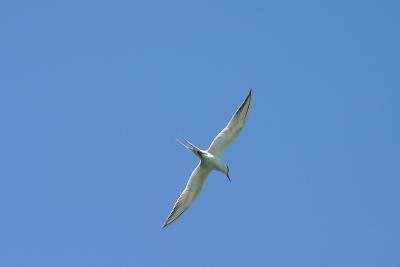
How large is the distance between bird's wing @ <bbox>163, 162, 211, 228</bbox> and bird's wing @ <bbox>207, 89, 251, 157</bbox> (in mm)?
1080

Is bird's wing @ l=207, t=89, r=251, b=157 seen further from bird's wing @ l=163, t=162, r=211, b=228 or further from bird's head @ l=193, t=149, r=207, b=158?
bird's wing @ l=163, t=162, r=211, b=228

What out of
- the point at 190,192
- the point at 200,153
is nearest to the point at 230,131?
the point at 200,153

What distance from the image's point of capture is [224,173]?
128 ft

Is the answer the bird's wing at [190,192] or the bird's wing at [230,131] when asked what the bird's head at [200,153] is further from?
the bird's wing at [190,192]

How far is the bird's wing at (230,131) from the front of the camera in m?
36.7

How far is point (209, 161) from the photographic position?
1480 inches

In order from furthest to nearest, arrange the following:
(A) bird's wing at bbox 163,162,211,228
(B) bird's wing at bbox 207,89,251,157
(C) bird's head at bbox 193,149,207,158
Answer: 1. (A) bird's wing at bbox 163,162,211,228
2. (C) bird's head at bbox 193,149,207,158
3. (B) bird's wing at bbox 207,89,251,157

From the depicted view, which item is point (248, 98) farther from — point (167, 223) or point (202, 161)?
point (167, 223)

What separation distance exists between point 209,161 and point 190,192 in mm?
1891

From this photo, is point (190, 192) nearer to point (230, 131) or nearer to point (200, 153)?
point (200, 153)

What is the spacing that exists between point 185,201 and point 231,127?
12.9ft

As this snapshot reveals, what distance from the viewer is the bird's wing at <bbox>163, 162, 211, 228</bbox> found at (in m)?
38.4

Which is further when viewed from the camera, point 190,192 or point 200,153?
point 190,192

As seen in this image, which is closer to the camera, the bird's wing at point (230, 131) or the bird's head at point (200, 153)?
the bird's wing at point (230, 131)
